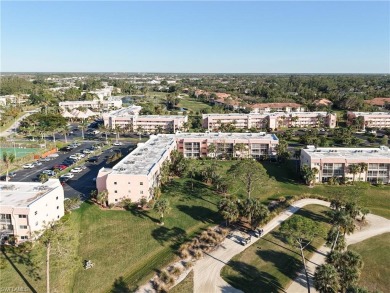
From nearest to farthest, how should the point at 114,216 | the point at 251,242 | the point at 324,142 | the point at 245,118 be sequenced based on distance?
the point at 251,242
the point at 114,216
the point at 324,142
the point at 245,118

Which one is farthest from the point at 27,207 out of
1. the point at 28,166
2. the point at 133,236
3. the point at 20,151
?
the point at 20,151

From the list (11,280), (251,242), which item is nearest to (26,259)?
(11,280)

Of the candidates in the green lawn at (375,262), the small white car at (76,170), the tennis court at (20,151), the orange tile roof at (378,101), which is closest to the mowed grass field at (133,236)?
the green lawn at (375,262)

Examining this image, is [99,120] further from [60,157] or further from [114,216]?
[114,216]

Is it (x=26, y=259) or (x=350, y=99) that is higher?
(x=350, y=99)

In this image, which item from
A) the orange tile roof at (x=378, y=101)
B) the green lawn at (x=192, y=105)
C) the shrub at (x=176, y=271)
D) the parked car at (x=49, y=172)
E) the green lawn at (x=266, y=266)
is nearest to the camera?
the green lawn at (x=266, y=266)

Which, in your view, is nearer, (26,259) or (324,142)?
(26,259)

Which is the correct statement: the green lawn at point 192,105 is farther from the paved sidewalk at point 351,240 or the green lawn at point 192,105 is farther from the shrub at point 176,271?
the shrub at point 176,271
